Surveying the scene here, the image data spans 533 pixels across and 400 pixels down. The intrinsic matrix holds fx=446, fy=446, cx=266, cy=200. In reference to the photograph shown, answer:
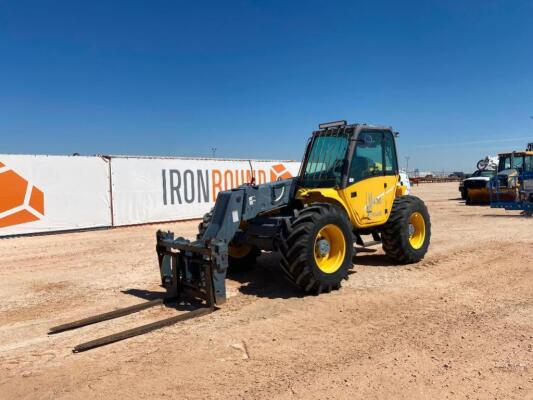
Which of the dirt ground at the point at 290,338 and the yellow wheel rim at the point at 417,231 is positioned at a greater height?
the yellow wheel rim at the point at 417,231

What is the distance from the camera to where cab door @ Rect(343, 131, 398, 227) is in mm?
7367

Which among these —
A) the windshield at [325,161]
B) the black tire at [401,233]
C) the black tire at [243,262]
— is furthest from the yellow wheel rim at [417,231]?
the black tire at [243,262]

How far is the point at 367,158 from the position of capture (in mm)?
7723

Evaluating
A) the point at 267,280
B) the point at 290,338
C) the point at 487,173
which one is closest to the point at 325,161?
the point at 267,280

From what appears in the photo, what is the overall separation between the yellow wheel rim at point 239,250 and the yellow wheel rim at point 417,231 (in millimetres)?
3244

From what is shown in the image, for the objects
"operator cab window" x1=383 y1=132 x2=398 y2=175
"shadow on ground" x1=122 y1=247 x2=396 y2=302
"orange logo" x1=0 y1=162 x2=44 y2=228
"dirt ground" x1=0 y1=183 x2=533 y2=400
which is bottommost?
"dirt ground" x1=0 y1=183 x2=533 y2=400

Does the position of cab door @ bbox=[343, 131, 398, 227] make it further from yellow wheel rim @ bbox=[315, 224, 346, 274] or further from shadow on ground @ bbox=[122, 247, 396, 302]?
shadow on ground @ bbox=[122, 247, 396, 302]

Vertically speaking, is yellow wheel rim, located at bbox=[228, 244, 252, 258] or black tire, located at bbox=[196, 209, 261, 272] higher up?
yellow wheel rim, located at bbox=[228, 244, 252, 258]

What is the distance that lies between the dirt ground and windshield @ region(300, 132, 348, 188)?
1.70 m

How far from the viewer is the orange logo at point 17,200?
1271 centimetres

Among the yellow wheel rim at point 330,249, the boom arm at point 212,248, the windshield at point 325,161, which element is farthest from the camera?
the windshield at point 325,161

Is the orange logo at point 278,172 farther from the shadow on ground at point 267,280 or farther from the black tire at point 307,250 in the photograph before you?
the black tire at point 307,250

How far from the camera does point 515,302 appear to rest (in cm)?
603

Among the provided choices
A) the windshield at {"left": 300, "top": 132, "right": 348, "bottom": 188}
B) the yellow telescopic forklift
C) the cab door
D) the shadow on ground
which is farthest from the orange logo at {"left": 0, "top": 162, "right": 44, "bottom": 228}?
the cab door
